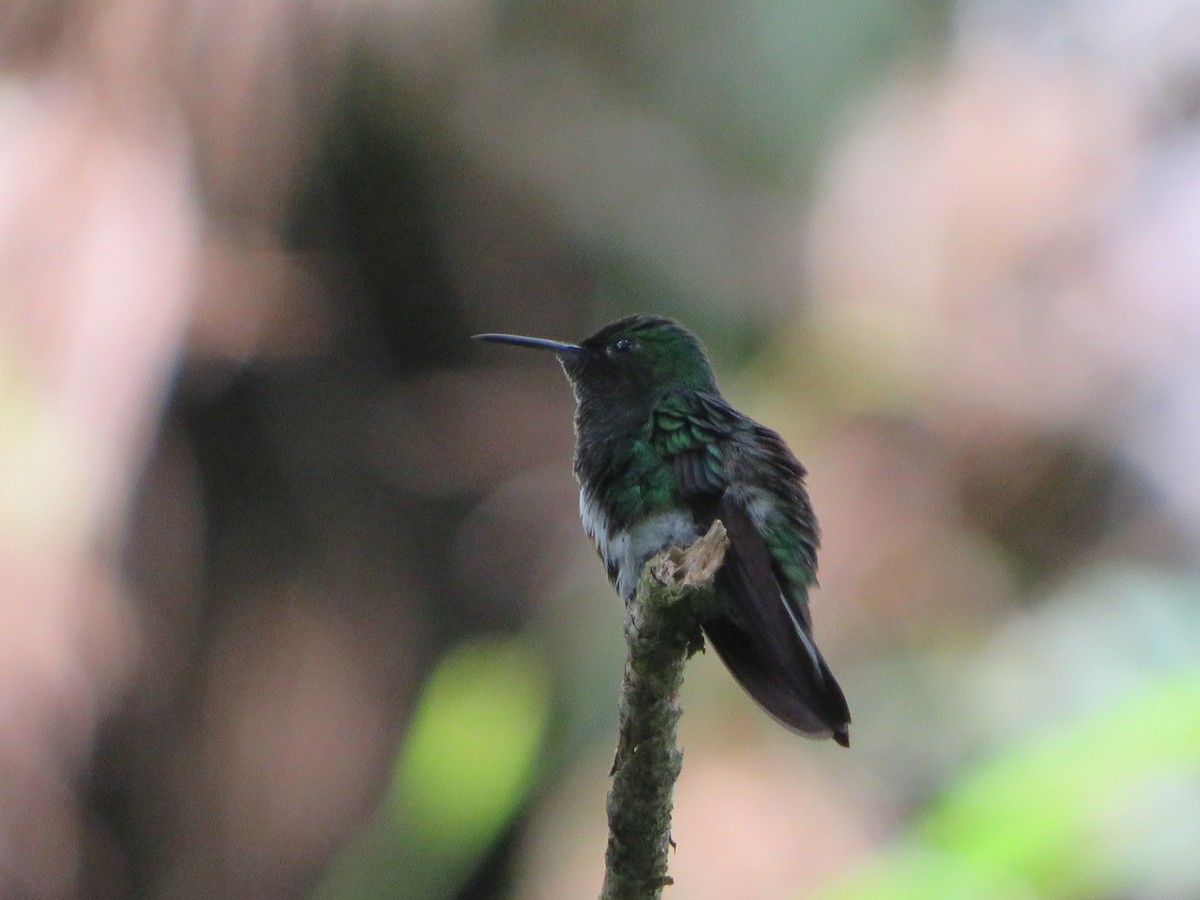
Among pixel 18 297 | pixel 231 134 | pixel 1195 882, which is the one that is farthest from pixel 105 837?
pixel 1195 882

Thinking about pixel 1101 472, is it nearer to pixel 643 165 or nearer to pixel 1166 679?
pixel 643 165

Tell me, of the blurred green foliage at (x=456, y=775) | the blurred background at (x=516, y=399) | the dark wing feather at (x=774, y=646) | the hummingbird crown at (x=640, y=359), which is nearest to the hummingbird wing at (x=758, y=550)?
the dark wing feather at (x=774, y=646)

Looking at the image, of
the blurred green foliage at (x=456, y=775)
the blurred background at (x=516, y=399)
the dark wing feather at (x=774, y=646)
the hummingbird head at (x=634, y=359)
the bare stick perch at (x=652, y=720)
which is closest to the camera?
the bare stick perch at (x=652, y=720)

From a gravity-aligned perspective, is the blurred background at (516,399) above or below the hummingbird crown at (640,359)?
above

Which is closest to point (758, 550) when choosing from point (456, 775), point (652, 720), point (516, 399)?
point (652, 720)

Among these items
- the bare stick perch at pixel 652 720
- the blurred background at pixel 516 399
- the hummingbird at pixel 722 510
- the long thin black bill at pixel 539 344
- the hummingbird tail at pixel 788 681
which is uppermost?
the blurred background at pixel 516 399

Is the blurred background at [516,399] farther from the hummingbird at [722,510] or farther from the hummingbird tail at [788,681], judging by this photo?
the hummingbird tail at [788,681]
